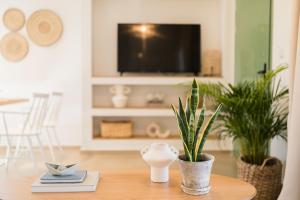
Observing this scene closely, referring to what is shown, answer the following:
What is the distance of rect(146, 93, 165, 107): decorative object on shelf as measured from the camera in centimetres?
454

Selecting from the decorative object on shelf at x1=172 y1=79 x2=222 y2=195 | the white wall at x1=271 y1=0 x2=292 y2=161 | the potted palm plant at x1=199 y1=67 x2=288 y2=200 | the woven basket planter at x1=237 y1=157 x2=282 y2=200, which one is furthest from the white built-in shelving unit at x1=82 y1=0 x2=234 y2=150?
the decorative object on shelf at x1=172 y1=79 x2=222 y2=195

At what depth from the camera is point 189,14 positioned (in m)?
4.64

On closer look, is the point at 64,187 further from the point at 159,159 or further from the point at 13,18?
the point at 13,18

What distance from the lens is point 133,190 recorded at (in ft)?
4.41

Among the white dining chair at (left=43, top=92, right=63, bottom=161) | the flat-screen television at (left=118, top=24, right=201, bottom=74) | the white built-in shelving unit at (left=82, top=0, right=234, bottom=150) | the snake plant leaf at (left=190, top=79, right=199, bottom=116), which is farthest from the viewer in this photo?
the flat-screen television at (left=118, top=24, right=201, bottom=74)

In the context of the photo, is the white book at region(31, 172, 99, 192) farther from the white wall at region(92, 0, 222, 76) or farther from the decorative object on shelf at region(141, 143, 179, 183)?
the white wall at region(92, 0, 222, 76)

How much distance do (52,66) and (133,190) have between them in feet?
12.1

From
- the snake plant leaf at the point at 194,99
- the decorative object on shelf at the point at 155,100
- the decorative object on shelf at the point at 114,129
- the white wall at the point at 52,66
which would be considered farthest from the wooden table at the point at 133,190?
the white wall at the point at 52,66

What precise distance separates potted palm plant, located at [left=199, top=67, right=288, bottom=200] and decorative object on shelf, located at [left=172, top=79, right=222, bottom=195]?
1.09 metres

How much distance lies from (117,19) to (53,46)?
1005 mm

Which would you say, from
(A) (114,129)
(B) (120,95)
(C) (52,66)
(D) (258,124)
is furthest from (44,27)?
(D) (258,124)

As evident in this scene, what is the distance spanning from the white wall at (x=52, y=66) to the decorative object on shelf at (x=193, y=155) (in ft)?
11.5

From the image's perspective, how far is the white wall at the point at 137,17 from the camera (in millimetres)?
4609

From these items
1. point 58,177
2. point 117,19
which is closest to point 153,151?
point 58,177
